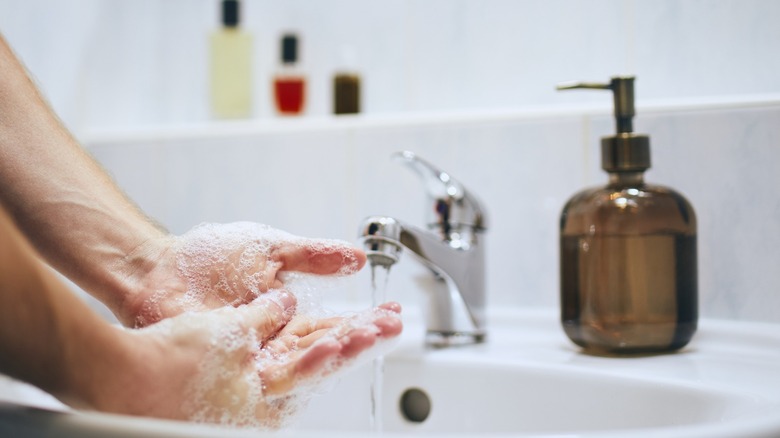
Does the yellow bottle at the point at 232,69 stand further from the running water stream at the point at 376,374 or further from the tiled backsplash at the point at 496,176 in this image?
the running water stream at the point at 376,374

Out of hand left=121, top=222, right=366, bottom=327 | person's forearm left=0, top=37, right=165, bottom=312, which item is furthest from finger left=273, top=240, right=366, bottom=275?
person's forearm left=0, top=37, right=165, bottom=312

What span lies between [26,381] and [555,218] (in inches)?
22.3

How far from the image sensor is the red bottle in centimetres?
96

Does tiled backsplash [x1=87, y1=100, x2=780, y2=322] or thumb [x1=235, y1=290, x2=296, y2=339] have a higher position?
tiled backsplash [x1=87, y1=100, x2=780, y2=322]

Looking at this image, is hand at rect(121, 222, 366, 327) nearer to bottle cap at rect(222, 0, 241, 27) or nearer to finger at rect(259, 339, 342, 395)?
finger at rect(259, 339, 342, 395)

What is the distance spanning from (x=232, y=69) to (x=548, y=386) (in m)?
0.58

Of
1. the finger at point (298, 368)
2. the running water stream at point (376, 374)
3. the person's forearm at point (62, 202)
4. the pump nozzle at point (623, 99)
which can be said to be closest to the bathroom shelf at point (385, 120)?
the pump nozzle at point (623, 99)

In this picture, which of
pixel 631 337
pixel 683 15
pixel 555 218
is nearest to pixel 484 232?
pixel 555 218

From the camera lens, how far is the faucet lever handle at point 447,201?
2.47 ft

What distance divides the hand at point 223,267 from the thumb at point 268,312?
3 centimetres

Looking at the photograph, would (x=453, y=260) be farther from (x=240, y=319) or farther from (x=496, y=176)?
(x=240, y=319)

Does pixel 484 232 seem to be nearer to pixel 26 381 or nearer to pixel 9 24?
pixel 26 381

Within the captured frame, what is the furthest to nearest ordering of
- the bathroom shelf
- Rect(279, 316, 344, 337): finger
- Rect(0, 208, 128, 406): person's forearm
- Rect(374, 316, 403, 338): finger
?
the bathroom shelf
Rect(279, 316, 344, 337): finger
Rect(374, 316, 403, 338): finger
Rect(0, 208, 128, 406): person's forearm

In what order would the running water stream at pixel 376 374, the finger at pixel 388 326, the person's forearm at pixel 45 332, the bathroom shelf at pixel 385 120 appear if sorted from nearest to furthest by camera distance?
the person's forearm at pixel 45 332 < the finger at pixel 388 326 < the running water stream at pixel 376 374 < the bathroom shelf at pixel 385 120
